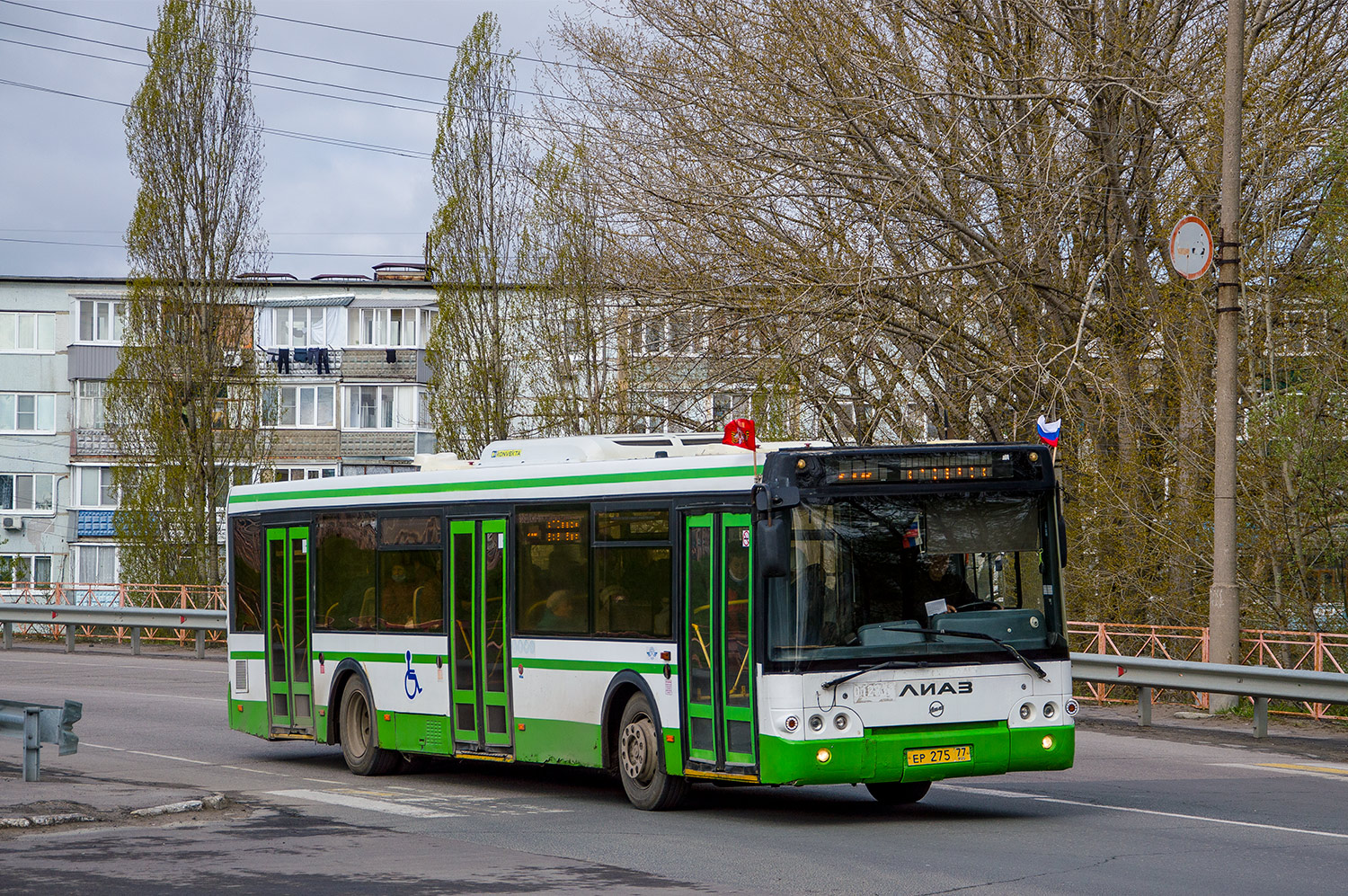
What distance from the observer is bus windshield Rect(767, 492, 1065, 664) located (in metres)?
11.3

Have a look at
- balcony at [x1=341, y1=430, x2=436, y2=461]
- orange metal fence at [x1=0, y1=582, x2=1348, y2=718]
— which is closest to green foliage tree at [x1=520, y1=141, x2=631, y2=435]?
orange metal fence at [x1=0, y1=582, x2=1348, y2=718]

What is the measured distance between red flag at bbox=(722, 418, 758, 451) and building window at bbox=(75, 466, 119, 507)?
187 feet

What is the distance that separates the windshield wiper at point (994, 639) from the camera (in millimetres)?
11422

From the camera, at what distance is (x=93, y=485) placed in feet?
213

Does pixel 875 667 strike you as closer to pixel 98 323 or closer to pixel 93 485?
pixel 93 485

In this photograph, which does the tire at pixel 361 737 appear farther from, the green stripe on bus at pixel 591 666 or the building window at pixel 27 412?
the building window at pixel 27 412

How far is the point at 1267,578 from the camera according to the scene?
21.8 meters

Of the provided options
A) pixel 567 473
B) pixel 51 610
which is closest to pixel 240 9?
pixel 51 610

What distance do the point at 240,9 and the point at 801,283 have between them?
26173 mm

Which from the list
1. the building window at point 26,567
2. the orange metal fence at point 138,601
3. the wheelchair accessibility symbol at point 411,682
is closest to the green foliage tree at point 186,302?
the orange metal fence at point 138,601

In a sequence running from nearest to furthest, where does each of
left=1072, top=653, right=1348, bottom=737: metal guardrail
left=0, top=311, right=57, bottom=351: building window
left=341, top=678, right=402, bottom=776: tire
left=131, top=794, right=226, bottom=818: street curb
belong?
1. left=131, top=794, right=226, bottom=818: street curb
2. left=341, top=678, right=402, bottom=776: tire
3. left=1072, top=653, right=1348, bottom=737: metal guardrail
4. left=0, top=311, right=57, bottom=351: building window

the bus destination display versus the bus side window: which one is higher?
the bus destination display

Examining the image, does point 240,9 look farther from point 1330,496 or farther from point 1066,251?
point 1330,496

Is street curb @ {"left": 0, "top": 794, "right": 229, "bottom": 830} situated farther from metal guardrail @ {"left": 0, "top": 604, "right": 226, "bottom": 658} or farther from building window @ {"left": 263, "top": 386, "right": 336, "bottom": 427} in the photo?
building window @ {"left": 263, "top": 386, "right": 336, "bottom": 427}
